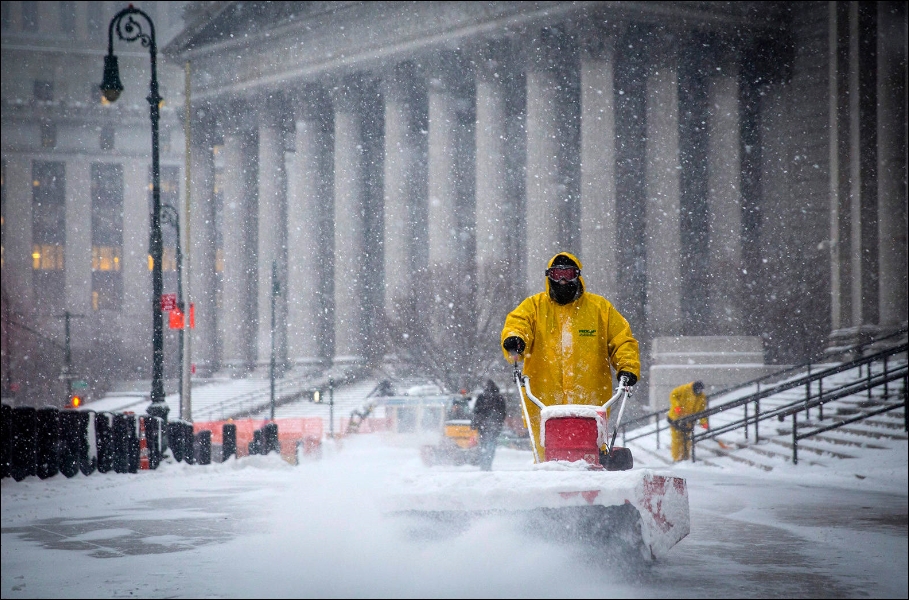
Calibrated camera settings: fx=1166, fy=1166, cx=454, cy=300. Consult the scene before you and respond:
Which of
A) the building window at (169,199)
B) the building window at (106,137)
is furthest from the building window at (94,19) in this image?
the building window at (169,199)

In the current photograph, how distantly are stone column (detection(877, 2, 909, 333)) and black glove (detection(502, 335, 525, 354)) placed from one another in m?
34.5

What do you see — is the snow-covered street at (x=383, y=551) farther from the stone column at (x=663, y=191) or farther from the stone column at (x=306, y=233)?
the stone column at (x=306, y=233)

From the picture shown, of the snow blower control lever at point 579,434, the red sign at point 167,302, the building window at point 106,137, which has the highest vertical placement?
the building window at point 106,137

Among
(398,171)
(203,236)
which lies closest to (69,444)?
(398,171)

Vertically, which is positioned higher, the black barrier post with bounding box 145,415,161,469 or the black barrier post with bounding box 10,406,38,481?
the black barrier post with bounding box 10,406,38,481

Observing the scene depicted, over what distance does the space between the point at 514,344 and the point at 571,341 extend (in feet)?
2.03

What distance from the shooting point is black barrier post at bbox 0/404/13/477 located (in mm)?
14359

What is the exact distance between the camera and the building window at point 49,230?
9325cm

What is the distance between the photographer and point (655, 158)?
5153 cm

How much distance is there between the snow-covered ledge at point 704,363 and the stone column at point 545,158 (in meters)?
9.40

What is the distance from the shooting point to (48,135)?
315 ft

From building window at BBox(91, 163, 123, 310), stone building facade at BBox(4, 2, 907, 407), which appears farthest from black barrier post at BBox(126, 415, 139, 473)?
building window at BBox(91, 163, 123, 310)

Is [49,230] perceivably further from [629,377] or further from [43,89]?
[629,377]

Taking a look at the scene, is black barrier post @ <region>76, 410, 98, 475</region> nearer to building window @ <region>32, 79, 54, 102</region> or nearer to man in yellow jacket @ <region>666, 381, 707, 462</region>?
man in yellow jacket @ <region>666, 381, 707, 462</region>
